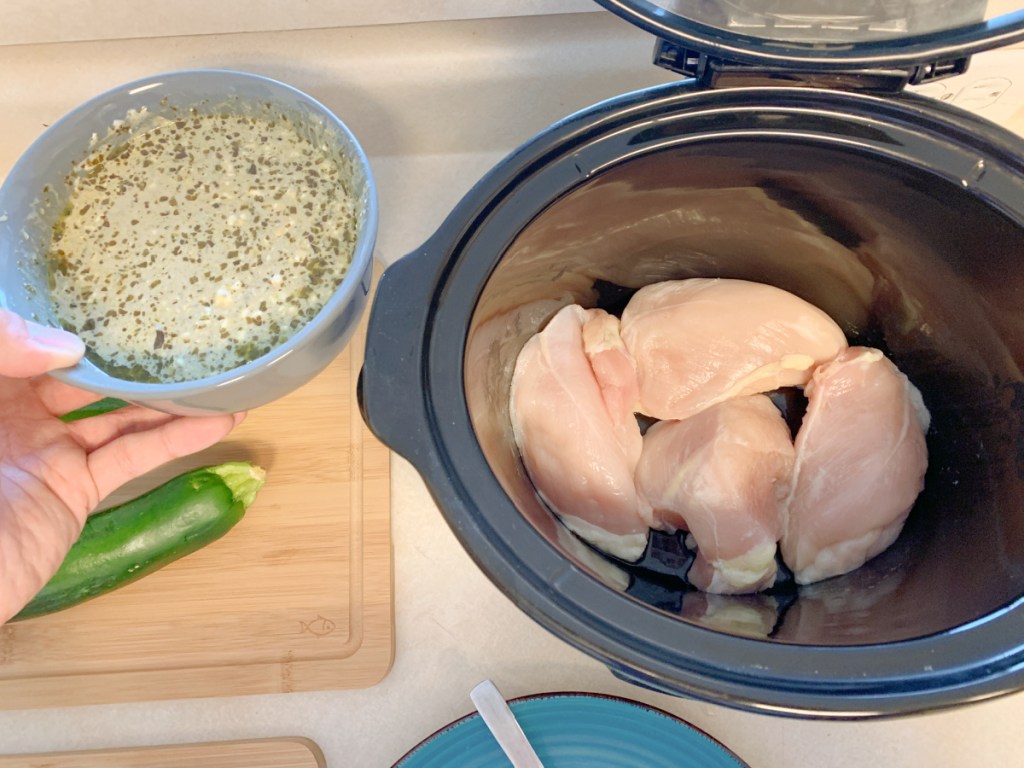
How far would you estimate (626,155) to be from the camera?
528 millimetres

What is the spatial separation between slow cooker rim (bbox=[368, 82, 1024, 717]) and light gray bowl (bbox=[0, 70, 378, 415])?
0.11 metres

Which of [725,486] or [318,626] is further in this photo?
[318,626]

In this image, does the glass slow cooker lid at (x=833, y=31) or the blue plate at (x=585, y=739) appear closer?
the glass slow cooker lid at (x=833, y=31)

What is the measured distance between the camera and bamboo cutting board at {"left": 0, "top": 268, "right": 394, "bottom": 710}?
70 centimetres

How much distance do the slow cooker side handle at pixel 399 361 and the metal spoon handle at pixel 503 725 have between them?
0.98 ft

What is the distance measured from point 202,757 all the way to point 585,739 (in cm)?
35

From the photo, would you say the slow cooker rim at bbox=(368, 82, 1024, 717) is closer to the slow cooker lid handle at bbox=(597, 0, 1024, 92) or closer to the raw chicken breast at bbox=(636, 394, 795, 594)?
the slow cooker lid handle at bbox=(597, 0, 1024, 92)

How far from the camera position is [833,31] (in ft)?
1.62

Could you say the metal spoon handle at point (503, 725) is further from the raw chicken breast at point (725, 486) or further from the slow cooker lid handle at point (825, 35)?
the slow cooker lid handle at point (825, 35)

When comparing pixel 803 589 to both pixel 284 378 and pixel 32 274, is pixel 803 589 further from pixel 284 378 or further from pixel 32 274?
pixel 32 274

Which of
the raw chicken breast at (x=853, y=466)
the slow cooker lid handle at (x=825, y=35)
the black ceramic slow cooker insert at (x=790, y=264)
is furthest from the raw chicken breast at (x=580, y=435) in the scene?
the slow cooker lid handle at (x=825, y=35)

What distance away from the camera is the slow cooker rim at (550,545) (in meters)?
0.43

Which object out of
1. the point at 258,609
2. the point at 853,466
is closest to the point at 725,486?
the point at 853,466

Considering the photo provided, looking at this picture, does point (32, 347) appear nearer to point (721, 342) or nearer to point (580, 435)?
point (580, 435)
